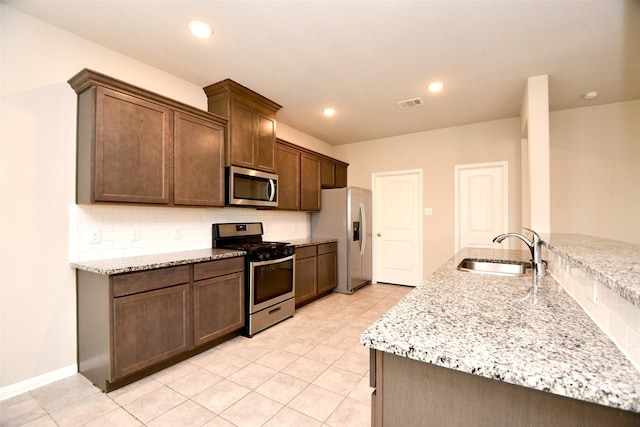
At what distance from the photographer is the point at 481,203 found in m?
4.39

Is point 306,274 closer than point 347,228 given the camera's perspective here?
Yes

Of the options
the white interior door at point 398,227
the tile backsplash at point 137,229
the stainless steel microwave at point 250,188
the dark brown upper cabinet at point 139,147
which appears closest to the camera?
the dark brown upper cabinet at point 139,147

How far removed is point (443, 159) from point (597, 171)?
72.6 inches

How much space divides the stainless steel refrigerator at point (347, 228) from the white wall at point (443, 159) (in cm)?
87

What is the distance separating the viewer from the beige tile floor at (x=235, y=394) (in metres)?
1.76

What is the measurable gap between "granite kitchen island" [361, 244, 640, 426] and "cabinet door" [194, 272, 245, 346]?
194 centimetres

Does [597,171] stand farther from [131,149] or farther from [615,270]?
[131,149]

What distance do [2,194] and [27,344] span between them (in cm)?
106

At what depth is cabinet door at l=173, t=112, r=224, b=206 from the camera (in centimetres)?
262

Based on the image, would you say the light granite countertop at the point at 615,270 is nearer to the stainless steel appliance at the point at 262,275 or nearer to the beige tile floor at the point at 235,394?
the beige tile floor at the point at 235,394

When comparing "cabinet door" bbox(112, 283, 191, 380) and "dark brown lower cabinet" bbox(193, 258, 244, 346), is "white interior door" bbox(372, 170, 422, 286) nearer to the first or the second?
"dark brown lower cabinet" bbox(193, 258, 244, 346)

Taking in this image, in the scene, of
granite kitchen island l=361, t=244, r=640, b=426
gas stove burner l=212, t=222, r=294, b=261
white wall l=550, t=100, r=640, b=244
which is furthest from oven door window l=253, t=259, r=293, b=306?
white wall l=550, t=100, r=640, b=244

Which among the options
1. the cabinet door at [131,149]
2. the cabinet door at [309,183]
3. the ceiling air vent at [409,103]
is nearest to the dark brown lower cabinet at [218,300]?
the cabinet door at [131,149]

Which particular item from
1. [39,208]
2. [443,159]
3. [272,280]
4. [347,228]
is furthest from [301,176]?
[39,208]
